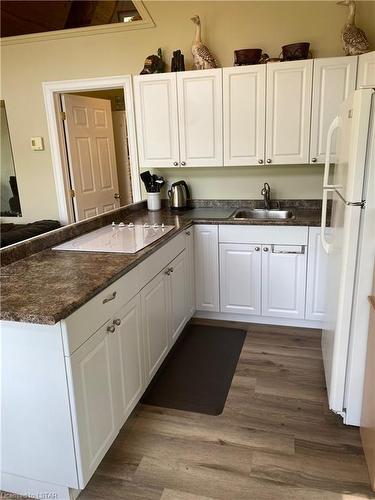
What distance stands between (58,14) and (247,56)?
185 cm

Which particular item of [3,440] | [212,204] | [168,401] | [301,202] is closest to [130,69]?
[212,204]

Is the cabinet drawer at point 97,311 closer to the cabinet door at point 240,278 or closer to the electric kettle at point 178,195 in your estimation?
the cabinet door at point 240,278

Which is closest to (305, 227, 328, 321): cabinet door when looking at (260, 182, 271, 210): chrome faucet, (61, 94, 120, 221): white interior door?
(260, 182, 271, 210): chrome faucet

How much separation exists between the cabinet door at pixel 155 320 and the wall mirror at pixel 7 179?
2.41 m

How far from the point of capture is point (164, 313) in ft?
7.79

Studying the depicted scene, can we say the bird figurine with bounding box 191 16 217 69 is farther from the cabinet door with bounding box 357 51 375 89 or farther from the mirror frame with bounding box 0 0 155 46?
the cabinet door with bounding box 357 51 375 89

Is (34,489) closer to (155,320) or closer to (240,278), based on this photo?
→ (155,320)

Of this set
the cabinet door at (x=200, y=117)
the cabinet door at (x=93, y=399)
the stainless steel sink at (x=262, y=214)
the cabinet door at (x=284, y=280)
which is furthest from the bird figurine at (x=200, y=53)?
the cabinet door at (x=93, y=399)

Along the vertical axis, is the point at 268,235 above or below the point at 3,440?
above

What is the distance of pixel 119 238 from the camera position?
7.70 feet

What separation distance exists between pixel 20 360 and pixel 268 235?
1.94 metres

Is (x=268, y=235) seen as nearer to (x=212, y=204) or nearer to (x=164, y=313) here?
(x=212, y=204)

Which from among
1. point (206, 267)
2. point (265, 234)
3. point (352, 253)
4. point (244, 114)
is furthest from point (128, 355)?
point (244, 114)

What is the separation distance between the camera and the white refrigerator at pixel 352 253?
1575 mm
